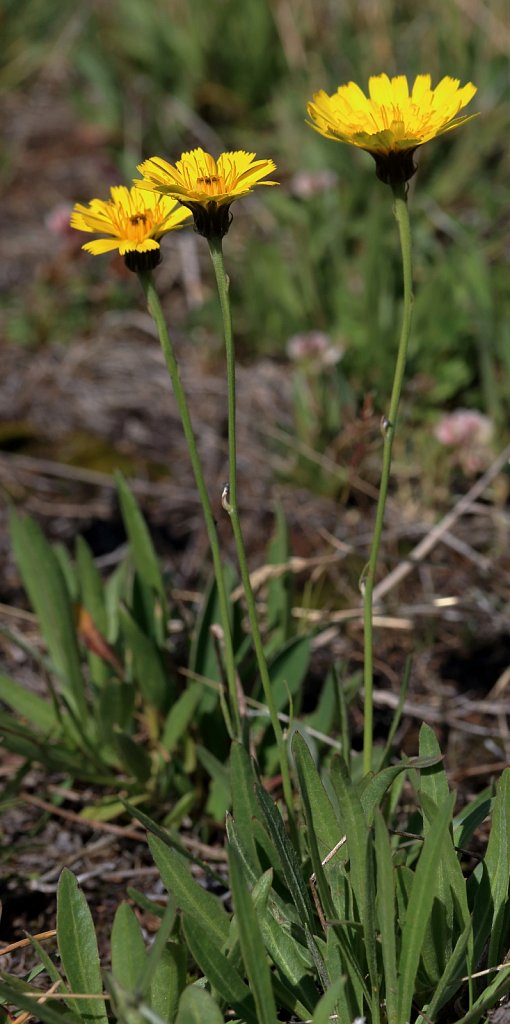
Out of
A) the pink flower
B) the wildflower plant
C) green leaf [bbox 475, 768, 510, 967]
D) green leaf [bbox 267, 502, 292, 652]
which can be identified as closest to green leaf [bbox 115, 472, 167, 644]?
green leaf [bbox 267, 502, 292, 652]

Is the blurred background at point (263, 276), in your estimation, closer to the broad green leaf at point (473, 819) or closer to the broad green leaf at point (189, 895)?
the broad green leaf at point (473, 819)

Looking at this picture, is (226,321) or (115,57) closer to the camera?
(226,321)

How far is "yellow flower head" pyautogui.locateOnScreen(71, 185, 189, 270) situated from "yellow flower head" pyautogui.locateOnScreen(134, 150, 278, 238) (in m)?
0.08

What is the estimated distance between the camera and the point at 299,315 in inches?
122

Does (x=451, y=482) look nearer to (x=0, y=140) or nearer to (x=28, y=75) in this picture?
(x=0, y=140)

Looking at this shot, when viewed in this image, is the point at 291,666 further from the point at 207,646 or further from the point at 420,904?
the point at 420,904

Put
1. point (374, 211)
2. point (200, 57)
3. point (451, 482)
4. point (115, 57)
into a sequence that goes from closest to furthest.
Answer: point (451, 482)
point (374, 211)
point (200, 57)
point (115, 57)

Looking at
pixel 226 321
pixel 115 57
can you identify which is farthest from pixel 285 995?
pixel 115 57

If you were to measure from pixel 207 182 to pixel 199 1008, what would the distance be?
0.93m

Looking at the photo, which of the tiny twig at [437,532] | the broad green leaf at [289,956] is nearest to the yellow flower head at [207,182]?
the broad green leaf at [289,956]

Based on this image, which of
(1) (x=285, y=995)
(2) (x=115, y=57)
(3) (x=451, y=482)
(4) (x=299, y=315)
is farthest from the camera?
(2) (x=115, y=57)

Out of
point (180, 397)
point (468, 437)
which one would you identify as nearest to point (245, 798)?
point (180, 397)

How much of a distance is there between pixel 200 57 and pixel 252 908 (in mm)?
3866

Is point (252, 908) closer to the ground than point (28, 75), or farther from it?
closer to the ground
